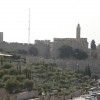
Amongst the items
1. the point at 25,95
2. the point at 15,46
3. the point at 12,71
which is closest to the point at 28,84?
the point at 25,95

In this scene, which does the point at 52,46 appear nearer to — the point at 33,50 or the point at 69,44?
the point at 69,44

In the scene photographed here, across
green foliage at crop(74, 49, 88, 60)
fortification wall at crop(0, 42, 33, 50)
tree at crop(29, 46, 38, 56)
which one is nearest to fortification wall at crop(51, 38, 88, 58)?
green foliage at crop(74, 49, 88, 60)

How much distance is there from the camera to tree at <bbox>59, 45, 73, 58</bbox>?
219 feet

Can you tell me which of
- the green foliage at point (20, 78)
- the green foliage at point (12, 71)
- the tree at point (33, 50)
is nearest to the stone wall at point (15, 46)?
the tree at point (33, 50)

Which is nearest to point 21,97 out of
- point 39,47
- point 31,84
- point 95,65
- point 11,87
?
point 11,87

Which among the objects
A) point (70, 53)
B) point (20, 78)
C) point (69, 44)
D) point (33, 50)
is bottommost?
point (20, 78)

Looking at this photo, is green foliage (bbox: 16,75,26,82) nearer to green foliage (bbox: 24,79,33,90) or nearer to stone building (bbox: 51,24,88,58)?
green foliage (bbox: 24,79,33,90)

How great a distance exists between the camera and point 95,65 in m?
61.2

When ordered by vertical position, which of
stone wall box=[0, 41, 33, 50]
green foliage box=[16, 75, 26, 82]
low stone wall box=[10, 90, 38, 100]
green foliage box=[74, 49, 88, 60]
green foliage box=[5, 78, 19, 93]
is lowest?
low stone wall box=[10, 90, 38, 100]

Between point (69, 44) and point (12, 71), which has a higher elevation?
point (69, 44)

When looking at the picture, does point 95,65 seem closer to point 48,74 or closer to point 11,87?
point 48,74

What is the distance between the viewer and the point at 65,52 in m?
66.8

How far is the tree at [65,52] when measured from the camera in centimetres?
6675

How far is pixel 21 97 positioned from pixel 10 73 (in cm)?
420
